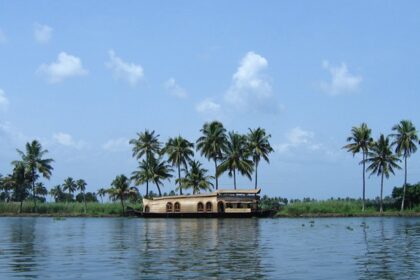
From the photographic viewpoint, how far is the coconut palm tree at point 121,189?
93625 millimetres

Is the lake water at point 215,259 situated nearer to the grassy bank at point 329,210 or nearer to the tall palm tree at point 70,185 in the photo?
the grassy bank at point 329,210

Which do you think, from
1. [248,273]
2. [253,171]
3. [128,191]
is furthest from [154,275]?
[128,191]

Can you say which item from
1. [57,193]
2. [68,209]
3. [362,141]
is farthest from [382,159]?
[57,193]

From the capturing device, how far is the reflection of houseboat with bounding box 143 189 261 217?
244 feet

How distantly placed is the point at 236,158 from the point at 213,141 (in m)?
4.60

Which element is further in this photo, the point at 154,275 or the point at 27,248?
the point at 27,248

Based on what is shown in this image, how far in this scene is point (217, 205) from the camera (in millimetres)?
75250

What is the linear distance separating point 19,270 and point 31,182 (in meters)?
83.9

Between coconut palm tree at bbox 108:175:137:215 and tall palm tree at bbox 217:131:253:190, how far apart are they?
56.8 feet

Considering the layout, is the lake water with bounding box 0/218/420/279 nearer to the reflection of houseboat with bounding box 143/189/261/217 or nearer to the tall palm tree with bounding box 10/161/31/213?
the reflection of houseboat with bounding box 143/189/261/217

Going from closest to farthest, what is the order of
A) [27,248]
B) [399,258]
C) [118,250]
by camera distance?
[399,258], [118,250], [27,248]

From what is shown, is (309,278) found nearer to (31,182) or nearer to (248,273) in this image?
(248,273)

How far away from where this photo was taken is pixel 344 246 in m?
28.8

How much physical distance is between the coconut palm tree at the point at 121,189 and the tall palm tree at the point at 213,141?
1505 cm
